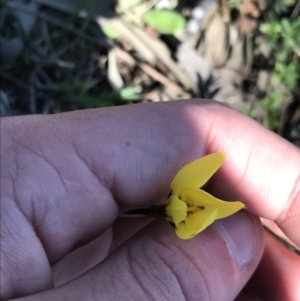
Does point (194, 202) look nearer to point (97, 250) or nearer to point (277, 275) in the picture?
point (97, 250)

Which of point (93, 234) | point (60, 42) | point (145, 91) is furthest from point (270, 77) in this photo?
point (93, 234)

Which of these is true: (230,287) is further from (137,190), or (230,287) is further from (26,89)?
(26,89)

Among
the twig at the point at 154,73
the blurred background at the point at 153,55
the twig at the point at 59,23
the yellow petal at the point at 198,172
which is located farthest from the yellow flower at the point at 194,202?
the twig at the point at 59,23

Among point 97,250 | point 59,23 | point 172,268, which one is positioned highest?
point 59,23

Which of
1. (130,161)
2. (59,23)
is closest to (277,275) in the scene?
(130,161)

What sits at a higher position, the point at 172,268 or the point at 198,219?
the point at 198,219
